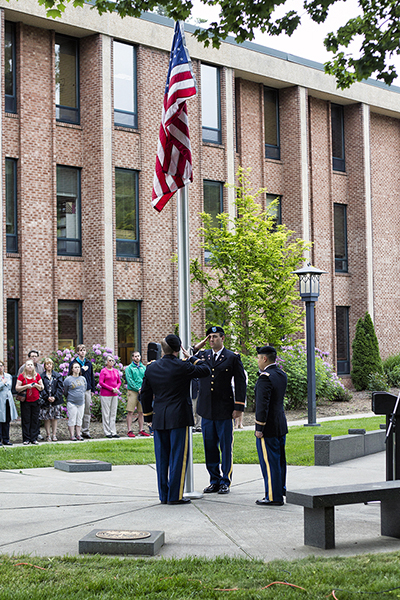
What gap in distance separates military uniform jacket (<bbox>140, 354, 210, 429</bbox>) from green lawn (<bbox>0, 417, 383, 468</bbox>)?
163 inches

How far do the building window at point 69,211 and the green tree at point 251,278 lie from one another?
3.91m

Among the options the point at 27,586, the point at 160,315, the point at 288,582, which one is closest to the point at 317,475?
the point at 288,582

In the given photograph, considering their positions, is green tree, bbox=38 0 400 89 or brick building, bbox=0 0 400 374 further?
brick building, bbox=0 0 400 374

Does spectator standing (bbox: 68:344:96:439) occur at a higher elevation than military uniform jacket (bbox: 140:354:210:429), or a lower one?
lower

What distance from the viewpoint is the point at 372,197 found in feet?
107

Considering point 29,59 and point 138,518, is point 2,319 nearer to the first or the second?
point 29,59

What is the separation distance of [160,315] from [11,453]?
11.7m

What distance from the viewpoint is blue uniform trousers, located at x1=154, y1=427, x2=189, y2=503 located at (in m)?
8.45

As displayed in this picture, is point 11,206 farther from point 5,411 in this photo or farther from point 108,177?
point 5,411

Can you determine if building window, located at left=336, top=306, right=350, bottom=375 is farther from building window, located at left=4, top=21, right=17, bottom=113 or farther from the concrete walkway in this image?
the concrete walkway

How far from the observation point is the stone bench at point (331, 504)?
6.48 metres

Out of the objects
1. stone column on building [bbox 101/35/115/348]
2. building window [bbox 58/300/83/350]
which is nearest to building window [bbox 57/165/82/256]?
stone column on building [bbox 101/35/115/348]

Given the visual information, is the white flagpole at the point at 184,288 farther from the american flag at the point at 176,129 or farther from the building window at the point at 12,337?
the building window at the point at 12,337

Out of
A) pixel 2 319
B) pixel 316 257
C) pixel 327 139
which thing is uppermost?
pixel 327 139
